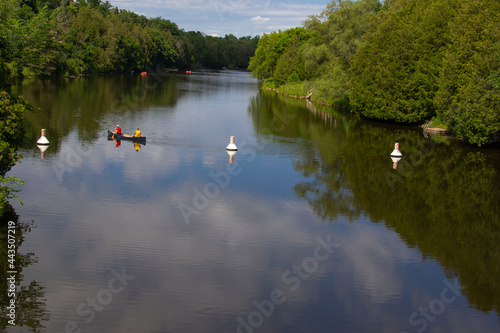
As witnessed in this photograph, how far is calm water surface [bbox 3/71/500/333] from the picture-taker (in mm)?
13180

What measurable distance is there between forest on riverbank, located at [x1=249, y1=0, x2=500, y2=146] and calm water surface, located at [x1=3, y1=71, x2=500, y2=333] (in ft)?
17.9

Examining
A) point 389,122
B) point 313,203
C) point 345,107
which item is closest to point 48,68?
point 345,107

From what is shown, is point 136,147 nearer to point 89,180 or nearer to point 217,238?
point 89,180

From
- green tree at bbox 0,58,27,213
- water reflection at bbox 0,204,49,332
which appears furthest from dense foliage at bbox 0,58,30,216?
water reflection at bbox 0,204,49,332

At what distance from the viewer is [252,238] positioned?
18281 mm

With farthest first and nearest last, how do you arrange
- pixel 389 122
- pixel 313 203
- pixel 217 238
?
pixel 389 122 < pixel 313 203 < pixel 217 238

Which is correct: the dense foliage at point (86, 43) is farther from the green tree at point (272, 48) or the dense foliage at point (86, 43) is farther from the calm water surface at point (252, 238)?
the green tree at point (272, 48)

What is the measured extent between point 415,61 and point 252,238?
36.7 metres

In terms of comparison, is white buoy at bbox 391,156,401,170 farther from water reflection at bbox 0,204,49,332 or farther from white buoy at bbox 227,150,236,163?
water reflection at bbox 0,204,49,332

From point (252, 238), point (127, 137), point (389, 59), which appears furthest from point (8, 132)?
point (389, 59)

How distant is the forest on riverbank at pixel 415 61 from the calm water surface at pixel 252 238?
Result: 544cm

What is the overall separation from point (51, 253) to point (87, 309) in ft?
11.9

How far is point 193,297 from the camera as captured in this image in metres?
13.7

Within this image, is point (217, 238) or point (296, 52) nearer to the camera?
point (217, 238)
